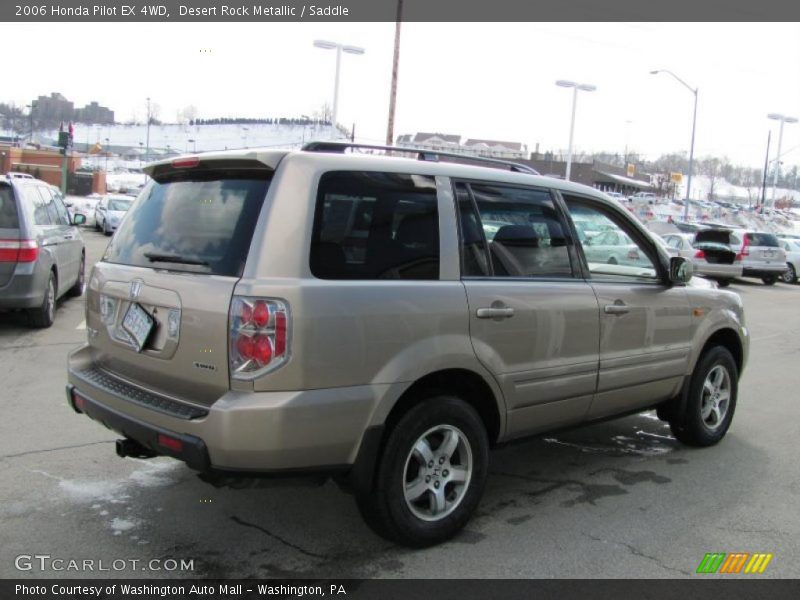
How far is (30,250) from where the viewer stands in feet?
26.9

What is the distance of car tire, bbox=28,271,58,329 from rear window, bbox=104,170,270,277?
5632mm

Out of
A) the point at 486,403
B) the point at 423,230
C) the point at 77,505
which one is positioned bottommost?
the point at 77,505

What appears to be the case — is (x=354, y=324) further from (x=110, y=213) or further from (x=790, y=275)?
(x=110, y=213)

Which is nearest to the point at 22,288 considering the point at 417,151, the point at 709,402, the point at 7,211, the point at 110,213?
the point at 7,211

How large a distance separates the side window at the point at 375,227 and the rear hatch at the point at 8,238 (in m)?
6.43

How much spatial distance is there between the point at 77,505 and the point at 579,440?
11.7ft

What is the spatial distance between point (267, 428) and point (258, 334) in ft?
1.31

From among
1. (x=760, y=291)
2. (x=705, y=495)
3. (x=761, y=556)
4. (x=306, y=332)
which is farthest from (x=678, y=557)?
(x=760, y=291)

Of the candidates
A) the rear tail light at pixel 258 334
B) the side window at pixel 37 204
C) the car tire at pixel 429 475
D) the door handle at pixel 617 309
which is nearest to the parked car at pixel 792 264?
the door handle at pixel 617 309

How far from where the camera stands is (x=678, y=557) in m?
3.54

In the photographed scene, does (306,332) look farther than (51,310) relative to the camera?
No

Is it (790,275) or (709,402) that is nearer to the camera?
(709,402)

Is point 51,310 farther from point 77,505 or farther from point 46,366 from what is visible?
point 77,505

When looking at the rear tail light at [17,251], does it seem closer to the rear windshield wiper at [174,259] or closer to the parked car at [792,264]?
the rear windshield wiper at [174,259]
